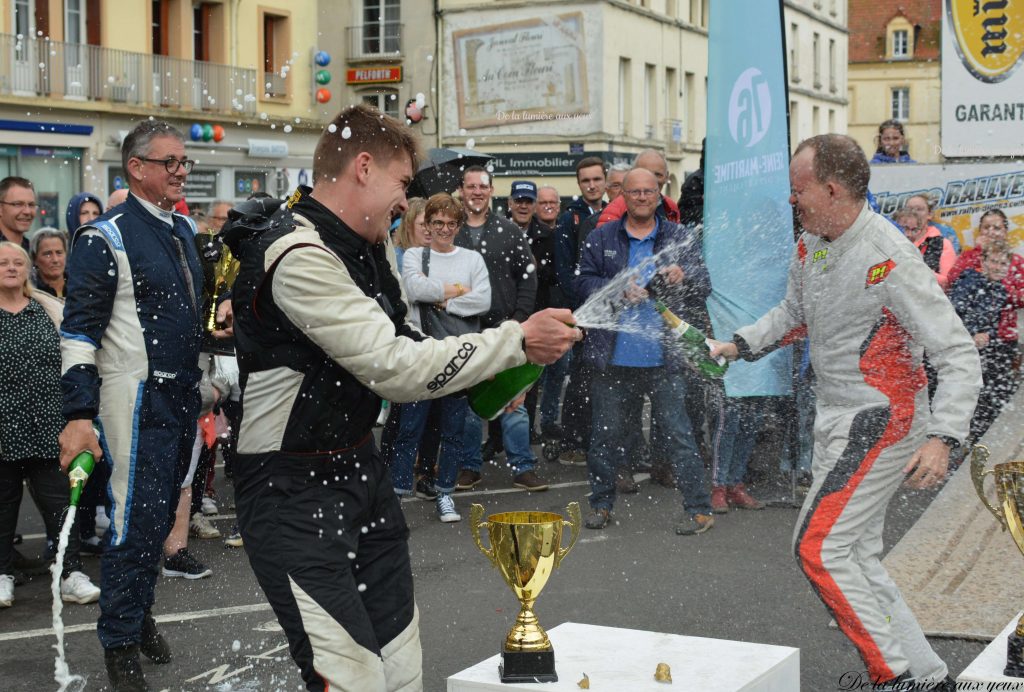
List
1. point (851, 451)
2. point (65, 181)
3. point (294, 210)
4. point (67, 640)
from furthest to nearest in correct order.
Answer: point (65, 181) < point (67, 640) < point (851, 451) < point (294, 210)

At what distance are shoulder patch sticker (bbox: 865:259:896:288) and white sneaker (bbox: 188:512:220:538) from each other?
4.99m

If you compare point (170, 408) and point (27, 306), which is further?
point (27, 306)

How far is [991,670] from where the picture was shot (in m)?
4.56

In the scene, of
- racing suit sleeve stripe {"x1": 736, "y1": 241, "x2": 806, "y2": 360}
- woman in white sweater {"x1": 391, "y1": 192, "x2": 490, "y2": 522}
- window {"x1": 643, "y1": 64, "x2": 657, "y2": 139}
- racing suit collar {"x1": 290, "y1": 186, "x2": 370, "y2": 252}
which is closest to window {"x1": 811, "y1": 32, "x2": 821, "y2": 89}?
window {"x1": 643, "y1": 64, "x2": 657, "y2": 139}

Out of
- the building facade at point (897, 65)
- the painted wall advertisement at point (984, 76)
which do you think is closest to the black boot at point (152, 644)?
the painted wall advertisement at point (984, 76)

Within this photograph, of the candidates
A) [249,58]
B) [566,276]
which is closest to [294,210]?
[566,276]

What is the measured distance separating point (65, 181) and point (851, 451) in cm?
2765

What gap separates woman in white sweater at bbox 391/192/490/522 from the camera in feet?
29.9

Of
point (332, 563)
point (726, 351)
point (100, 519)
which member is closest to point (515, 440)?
point (100, 519)

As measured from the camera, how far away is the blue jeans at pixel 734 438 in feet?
30.5

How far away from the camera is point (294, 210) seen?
3.95 meters

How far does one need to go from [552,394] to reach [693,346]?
13.7 feet

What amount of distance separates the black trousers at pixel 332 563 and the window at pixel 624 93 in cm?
3772

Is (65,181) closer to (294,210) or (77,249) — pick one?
(77,249)
